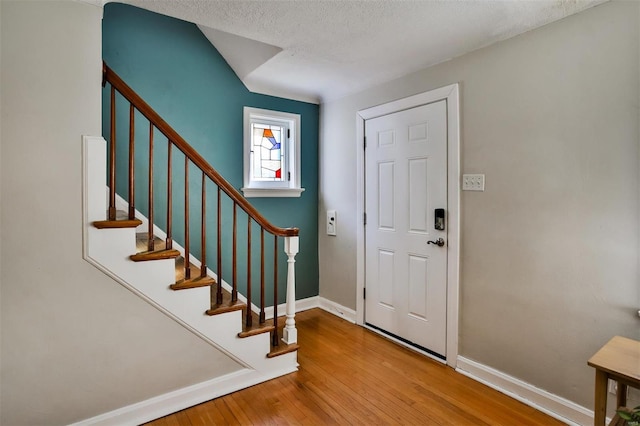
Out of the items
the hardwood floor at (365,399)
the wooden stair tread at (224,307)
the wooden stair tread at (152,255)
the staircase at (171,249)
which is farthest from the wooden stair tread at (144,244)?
the hardwood floor at (365,399)

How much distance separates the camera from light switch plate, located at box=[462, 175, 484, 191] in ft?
7.46

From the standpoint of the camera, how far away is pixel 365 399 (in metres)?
2.09

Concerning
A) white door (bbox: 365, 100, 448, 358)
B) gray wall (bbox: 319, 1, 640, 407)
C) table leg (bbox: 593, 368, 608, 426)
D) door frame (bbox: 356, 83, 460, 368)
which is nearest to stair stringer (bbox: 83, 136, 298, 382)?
white door (bbox: 365, 100, 448, 358)

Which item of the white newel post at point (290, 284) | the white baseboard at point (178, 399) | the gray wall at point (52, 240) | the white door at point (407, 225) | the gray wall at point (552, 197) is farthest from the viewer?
the white door at point (407, 225)

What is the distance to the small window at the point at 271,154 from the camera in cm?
322

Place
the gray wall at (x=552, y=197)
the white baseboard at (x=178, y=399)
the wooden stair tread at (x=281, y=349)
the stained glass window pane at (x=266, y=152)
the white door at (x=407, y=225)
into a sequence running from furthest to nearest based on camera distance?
the stained glass window pane at (x=266, y=152), the white door at (x=407, y=225), the wooden stair tread at (x=281, y=349), the white baseboard at (x=178, y=399), the gray wall at (x=552, y=197)

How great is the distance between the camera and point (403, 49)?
7.75 ft

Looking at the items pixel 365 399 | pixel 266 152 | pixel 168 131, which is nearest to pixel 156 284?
pixel 168 131

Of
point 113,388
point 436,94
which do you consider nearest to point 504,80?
point 436,94

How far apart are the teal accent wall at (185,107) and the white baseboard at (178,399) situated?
1125 millimetres

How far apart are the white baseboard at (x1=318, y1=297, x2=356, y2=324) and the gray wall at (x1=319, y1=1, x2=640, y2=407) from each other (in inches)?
47.1

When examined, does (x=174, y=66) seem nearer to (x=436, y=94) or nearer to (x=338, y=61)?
(x=338, y=61)

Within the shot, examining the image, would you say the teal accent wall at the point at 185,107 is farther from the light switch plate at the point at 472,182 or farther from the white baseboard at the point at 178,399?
the light switch plate at the point at 472,182

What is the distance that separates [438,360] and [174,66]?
3203 millimetres
